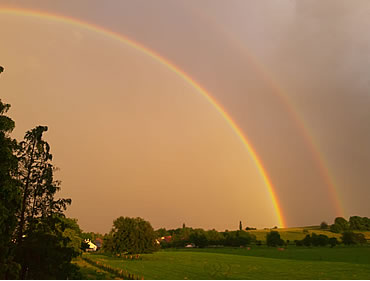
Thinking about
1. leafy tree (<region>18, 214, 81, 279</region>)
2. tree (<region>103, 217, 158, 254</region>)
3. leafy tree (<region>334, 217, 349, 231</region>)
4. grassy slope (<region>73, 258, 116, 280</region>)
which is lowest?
grassy slope (<region>73, 258, 116, 280</region>)

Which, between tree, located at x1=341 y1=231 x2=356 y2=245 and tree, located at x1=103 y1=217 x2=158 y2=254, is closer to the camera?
tree, located at x1=103 y1=217 x2=158 y2=254

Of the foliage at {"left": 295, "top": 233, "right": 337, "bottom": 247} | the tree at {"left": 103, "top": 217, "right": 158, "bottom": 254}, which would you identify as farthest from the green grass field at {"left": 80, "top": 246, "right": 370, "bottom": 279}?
the foliage at {"left": 295, "top": 233, "right": 337, "bottom": 247}

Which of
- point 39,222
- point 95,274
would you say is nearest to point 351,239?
point 95,274

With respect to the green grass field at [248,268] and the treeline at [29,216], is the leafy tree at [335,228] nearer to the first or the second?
the green grass field at [248,268]

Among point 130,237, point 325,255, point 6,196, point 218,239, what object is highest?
point 218,239

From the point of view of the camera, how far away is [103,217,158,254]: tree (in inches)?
3580

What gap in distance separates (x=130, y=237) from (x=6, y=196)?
8036 centimetres

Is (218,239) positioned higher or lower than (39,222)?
higher

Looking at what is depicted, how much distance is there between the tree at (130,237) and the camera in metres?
90.9

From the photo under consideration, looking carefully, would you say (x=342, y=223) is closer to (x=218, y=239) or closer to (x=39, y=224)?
(x=218, y=239)

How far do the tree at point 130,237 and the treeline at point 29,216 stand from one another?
71866 millimetres

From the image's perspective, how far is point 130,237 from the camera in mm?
92062

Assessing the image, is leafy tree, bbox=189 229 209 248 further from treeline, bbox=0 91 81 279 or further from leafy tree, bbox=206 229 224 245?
treeline, bbox=0 91 81 279

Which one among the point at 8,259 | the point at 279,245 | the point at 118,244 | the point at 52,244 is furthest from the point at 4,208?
the point at 279,245
